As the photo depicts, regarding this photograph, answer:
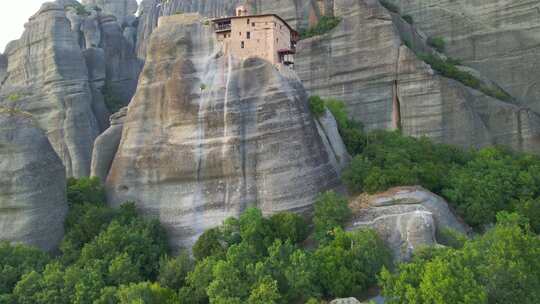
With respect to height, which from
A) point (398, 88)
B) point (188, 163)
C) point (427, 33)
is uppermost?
point (427, 33)

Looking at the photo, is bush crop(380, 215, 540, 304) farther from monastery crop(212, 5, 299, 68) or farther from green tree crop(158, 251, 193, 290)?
monastery crop(212, 5, 299, 68)

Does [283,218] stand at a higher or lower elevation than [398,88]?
lower

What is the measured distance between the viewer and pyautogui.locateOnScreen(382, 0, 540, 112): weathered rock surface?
43406 millimetres

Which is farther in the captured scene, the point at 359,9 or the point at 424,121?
the point at 359,9

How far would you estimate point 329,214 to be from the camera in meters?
29.7

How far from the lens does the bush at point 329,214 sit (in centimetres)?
2920

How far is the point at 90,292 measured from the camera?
2703 cm

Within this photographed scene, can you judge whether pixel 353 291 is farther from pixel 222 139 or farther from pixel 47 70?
pixel 47 70

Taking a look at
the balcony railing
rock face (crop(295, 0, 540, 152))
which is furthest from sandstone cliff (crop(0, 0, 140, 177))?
rock face (crop(295, 0, 540, 152))

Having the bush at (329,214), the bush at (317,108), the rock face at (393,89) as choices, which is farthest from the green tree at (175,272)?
the rock face at (393,89)

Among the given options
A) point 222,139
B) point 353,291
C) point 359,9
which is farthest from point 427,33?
point 353,291

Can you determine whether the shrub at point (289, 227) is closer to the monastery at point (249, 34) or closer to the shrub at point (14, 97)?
the monastery at point (249, 34)

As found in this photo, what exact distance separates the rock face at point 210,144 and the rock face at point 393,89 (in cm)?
940

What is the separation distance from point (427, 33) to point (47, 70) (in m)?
32.8
